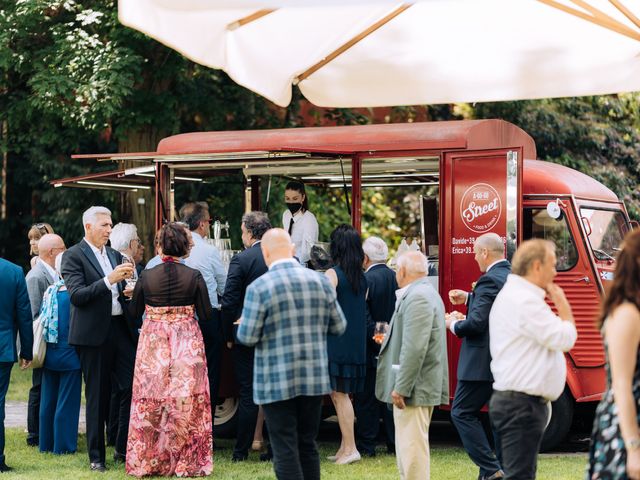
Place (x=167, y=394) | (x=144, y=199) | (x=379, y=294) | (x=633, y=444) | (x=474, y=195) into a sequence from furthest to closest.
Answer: (x=144, y=199) → (x=379, y=294) → (x=474, y=195) → (x=167, y=394) → (x=633, y=444)

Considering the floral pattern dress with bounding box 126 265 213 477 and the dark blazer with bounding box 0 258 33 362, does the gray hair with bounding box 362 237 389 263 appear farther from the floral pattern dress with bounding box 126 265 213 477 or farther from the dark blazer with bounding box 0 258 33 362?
the dark blazer with bounding box 0 258 33 362

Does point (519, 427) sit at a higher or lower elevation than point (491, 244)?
lower

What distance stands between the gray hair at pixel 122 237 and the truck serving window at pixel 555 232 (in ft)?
11.4

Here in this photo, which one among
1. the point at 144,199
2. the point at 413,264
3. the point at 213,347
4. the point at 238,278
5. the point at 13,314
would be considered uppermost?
the point at 144,199

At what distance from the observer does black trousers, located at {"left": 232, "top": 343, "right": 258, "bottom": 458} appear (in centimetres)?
907

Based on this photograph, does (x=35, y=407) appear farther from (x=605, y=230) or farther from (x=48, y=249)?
(x=605, y=230)

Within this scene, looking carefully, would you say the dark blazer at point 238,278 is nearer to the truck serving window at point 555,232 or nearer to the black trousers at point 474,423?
the black trousers at point 474,423

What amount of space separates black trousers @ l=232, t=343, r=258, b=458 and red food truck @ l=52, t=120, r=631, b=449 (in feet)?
2.32

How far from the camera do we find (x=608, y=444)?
4918 millimetres

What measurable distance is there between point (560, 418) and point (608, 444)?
4384 millimetres

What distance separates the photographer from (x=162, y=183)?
9.89 m

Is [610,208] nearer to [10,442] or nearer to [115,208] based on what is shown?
[10,442]

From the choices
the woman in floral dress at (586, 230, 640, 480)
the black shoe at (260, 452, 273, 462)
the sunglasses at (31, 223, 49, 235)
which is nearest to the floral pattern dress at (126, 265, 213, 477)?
the black shoe at (260, 452, 273, 462)

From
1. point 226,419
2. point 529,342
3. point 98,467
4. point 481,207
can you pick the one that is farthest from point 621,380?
point 226,419
